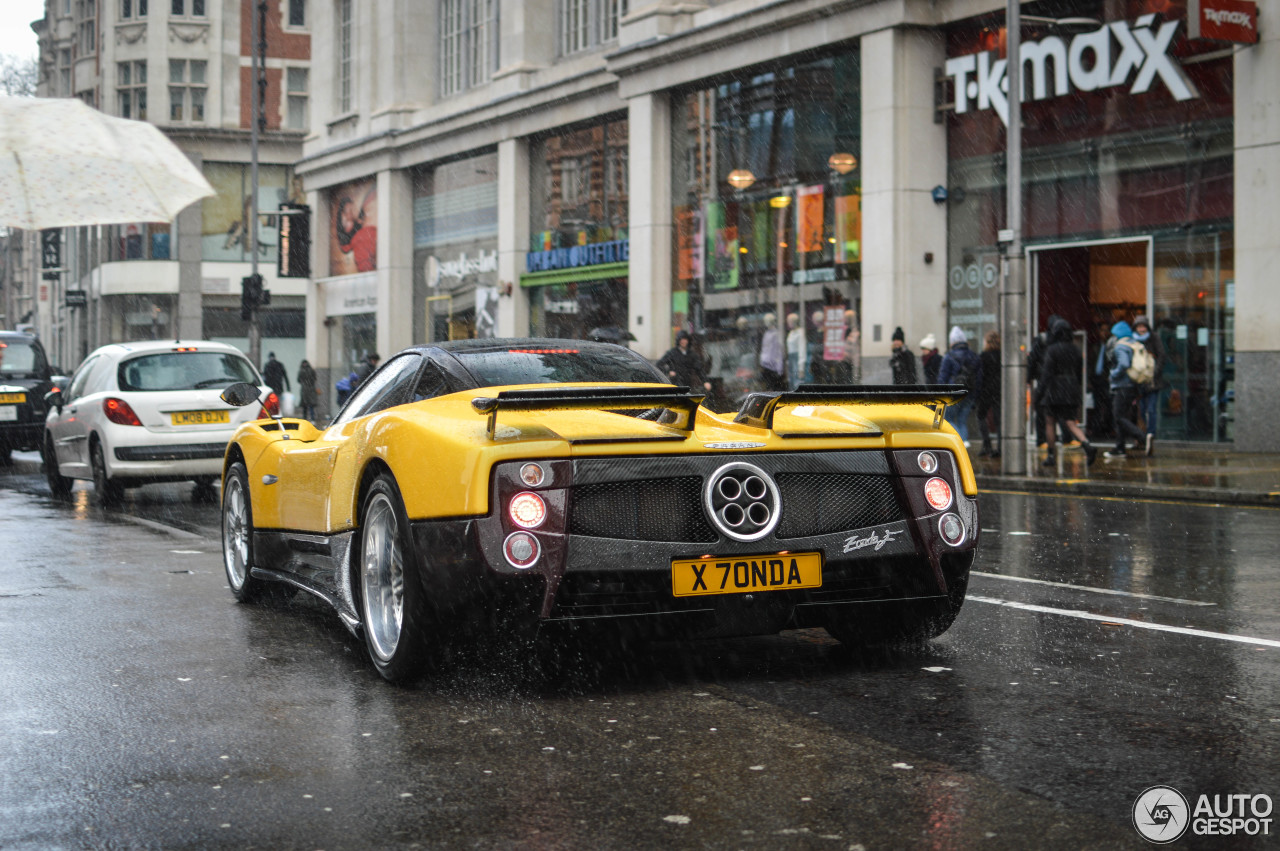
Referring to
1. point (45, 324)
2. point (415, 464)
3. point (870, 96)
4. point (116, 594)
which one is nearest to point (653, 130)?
point (870, 96)

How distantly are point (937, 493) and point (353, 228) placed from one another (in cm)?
3662

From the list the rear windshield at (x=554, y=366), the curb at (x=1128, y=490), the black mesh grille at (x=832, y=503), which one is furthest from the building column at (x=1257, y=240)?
the black mesh grille at (x=832, y=503)

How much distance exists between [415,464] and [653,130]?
23330mm

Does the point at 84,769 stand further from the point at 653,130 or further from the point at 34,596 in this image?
the point at 653,130

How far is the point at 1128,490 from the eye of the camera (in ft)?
46.9

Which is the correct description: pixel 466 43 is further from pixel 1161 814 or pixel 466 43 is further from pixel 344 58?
pixel 1161 814

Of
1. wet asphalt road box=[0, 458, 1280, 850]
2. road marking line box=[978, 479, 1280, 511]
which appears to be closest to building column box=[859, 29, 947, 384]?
road marking line box=[978, 479, 1280, 511]

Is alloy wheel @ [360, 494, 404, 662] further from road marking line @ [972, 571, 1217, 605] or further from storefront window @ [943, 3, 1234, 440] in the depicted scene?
storefront window @ [943, 3, 1234, 440]

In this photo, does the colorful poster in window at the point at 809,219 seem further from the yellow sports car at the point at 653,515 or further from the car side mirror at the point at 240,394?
the yellow sports car at the point at 653,515

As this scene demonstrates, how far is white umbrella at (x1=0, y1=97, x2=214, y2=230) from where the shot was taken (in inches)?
350

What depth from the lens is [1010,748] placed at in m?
4.42

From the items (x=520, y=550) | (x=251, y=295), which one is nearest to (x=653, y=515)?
(x=520, y=550)

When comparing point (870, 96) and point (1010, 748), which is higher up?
point (870, 96)

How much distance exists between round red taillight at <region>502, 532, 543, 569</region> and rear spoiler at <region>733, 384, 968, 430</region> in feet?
3.34
